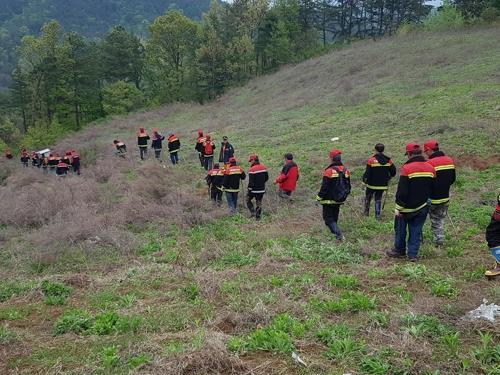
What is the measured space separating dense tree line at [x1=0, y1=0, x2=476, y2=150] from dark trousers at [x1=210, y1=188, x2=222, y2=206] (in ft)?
115

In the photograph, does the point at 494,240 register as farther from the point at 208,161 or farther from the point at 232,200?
the point at 208,161

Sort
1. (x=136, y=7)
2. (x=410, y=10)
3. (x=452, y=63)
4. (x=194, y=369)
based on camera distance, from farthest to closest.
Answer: (x=136, y=7)
(x=410, y=10)
(x=452, y=63)
(x=194, y=369)

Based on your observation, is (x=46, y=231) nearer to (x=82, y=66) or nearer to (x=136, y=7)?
(x=82, y=66)

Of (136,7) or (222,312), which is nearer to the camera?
(222,312)

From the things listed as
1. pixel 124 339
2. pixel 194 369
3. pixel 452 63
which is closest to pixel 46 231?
pixel 124 339

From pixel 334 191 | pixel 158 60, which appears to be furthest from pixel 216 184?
pixel 158 60

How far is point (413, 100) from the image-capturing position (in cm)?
2227

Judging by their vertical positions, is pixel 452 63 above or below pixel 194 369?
above

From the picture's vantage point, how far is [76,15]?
179m

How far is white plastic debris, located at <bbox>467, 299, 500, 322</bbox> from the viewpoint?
525 centimetres

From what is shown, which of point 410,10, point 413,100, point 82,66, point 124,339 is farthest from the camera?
point 410,10

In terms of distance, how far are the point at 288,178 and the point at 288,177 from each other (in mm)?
35

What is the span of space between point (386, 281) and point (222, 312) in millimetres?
2520

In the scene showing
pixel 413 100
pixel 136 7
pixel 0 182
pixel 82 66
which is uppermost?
pixel 136 7
